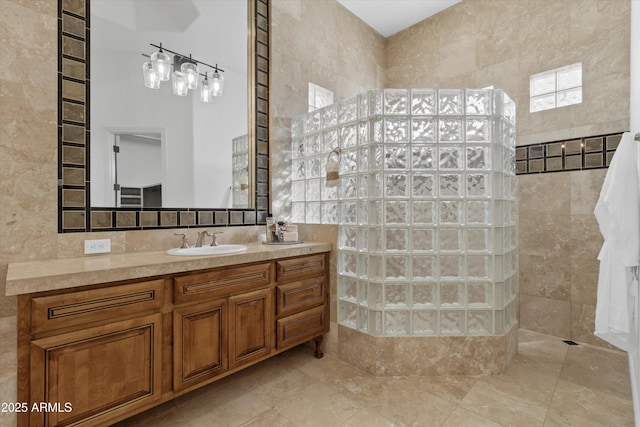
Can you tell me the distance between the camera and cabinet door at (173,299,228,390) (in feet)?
5.14

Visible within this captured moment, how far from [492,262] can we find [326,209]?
125 cm

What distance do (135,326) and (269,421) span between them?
0.89 meters

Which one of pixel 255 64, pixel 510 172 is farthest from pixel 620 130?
pixel 255 64

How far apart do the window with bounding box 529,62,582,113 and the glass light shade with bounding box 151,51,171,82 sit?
315 cm

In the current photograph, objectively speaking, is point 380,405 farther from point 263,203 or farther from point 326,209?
point 263,203

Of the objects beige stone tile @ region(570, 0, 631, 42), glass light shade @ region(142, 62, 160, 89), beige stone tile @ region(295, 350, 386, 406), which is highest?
beige stone tile @ region(570, 0, 631, 42)

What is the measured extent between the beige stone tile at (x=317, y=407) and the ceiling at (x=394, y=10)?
148 inches

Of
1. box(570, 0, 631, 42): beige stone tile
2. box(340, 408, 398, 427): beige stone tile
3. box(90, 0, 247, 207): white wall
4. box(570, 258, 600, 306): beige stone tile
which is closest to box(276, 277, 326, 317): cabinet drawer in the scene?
box(340, 408, 398, 427): beige stone tile

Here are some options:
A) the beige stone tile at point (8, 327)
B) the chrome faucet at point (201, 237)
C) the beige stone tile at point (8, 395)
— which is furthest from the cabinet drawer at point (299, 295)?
the beige stone tile at point (8, 327)

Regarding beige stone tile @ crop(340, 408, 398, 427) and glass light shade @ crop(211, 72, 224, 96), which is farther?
glass light shade @ crop(211, 72, 224, 96)

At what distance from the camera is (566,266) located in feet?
8.86

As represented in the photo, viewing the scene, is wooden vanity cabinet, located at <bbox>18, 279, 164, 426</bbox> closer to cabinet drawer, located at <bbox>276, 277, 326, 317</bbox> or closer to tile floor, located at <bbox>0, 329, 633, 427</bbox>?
tile floor, located at <bbox>0, 329, 633, 427</bbox>

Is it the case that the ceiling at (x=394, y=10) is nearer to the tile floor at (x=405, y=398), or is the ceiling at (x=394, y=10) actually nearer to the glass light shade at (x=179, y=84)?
the glass light shade at (x=179, y=84)

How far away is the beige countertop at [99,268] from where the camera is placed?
118 cm
